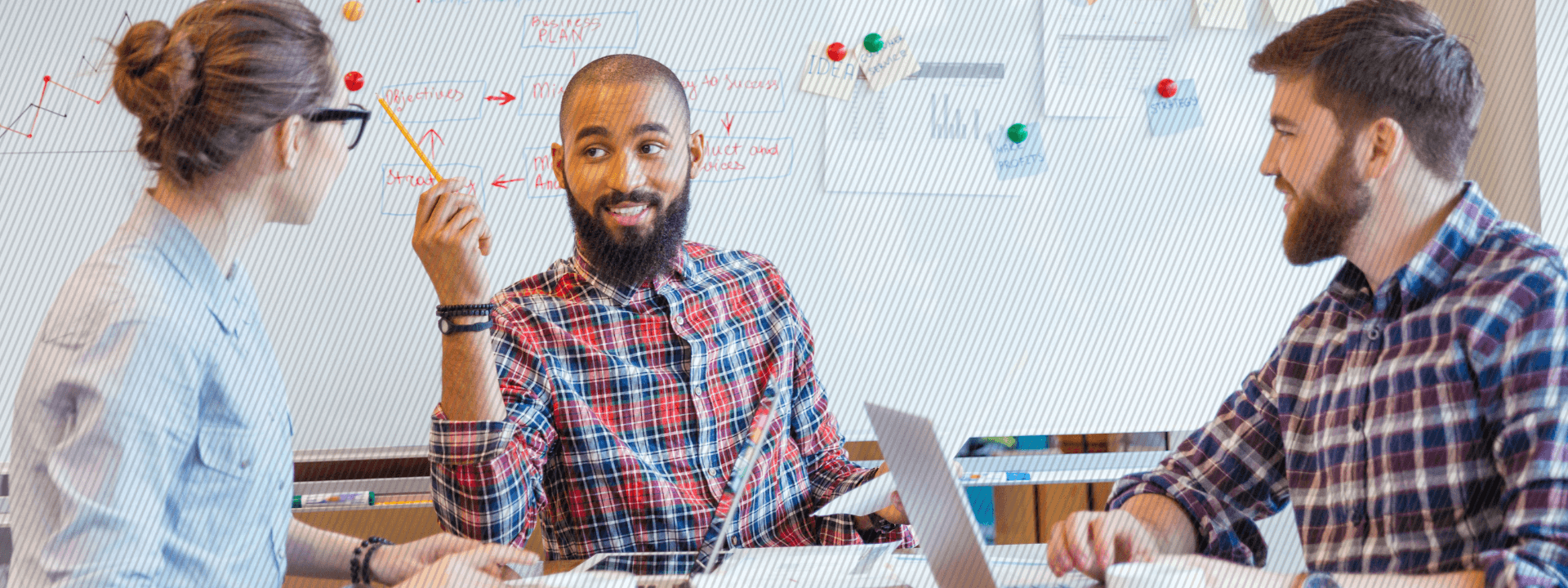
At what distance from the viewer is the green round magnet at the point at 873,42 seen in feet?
6.30

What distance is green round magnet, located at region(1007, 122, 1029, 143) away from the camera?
76.4 inches

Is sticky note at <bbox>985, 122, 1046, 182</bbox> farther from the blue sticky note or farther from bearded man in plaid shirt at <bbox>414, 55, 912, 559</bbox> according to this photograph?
bearded man in plaid shirt at <bbox>414, 55, 912, 559</bbox>

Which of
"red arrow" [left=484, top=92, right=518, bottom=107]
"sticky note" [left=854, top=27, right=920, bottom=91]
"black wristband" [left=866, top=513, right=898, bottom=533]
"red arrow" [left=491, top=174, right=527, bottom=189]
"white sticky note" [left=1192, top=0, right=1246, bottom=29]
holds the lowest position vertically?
"black wristband" [left=866, top=513, right=898, bottom=533]

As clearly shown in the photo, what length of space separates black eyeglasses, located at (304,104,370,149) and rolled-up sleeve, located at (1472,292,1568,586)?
38.5 inches

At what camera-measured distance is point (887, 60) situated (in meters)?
1.93

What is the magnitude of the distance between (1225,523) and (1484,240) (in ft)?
1.15

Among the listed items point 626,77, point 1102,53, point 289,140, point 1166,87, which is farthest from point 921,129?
point 289,140

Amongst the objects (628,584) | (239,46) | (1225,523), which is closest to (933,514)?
(628,584)

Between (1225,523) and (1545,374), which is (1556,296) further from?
(1225,523)

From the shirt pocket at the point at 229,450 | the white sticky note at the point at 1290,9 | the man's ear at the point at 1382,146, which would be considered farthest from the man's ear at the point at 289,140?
the white sticky note at the point at 1290,9

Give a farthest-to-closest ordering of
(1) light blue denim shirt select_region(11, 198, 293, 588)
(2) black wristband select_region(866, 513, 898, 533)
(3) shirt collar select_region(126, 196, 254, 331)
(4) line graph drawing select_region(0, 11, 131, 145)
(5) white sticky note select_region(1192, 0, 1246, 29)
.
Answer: (5) white sticky note select_region(1192, 0, 1246, 29), (4) line graph drawing select_region(0, 11, 131, 145), (2) black wristband select_region(866, 513, 898, 533), (3) shirt collar select_region(126, 196, 254, 331), (1) light blue denim shirt select_region(11, 198, 293, 588)

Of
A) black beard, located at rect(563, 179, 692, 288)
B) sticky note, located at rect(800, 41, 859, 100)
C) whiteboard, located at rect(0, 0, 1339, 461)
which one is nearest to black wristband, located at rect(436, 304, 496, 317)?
black beard, located at rect(563, 179, 692, 288)

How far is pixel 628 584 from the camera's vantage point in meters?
0.81

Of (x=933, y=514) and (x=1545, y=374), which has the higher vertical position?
(x=1545, y=374)
